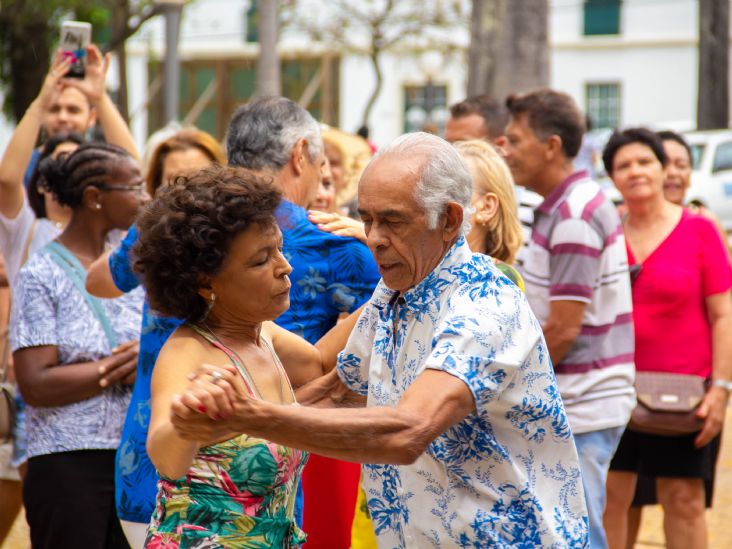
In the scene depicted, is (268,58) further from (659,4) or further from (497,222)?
(659,4)

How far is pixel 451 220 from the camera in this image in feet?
9.82

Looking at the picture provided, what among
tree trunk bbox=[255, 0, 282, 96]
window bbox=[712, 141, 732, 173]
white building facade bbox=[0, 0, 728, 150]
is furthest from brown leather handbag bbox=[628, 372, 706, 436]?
white building facade bbox=[0, 0, 728, 150]

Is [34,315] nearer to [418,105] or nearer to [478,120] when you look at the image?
[478,120]

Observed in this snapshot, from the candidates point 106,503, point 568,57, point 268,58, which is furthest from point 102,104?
point 568,57

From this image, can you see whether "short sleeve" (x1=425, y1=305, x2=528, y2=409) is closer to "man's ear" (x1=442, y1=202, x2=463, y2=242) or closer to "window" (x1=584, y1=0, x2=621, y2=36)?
"man's ear" (x1=442, y1=202, x2=463, y2=242)

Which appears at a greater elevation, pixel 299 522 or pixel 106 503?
pixel 299 522

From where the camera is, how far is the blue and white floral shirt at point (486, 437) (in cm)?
283

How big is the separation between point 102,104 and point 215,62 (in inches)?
1399

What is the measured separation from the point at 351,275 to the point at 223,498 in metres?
1.22

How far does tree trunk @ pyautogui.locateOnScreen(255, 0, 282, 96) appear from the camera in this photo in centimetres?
1388

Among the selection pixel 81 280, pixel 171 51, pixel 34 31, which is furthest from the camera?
pixel 34 31

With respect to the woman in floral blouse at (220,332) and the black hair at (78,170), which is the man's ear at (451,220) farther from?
the black hair at (78,170)

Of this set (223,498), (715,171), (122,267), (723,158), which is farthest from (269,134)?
(723,158)

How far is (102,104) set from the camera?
6125mm
